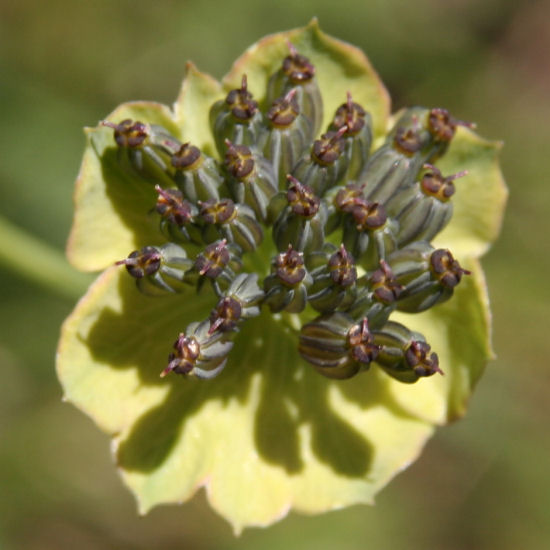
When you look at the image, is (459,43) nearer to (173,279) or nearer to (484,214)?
(484,214)

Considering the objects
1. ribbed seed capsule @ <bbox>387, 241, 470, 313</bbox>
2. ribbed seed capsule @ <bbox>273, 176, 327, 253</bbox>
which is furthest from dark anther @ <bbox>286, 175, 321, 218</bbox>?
ribbed seed capsule @ <bbox>387, 241, 470, 313</bbox>

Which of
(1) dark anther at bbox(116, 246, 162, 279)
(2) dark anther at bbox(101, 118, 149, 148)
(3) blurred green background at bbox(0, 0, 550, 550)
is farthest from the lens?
(3) blurred green background at bbox(0, 0, 550, 550)

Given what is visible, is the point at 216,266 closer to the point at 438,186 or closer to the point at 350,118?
the point at 350,118

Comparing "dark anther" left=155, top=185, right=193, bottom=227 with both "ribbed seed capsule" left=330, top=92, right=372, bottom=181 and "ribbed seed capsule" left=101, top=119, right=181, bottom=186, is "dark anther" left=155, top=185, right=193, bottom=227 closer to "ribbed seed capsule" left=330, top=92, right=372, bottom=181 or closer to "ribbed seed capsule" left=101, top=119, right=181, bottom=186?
"ribbed seed capsule" left=101, top=119, right=181, bottom=186

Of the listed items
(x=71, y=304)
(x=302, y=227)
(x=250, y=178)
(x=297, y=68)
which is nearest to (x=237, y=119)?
(x=250, y=178)

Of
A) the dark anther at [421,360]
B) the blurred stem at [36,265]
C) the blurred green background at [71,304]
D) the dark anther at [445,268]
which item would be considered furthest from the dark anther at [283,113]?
the blurred green background at [71,304]

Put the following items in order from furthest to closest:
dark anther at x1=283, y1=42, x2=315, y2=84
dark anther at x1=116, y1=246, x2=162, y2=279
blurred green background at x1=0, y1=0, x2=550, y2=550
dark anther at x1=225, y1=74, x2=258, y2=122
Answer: blurred green background at x1=0, y1=0, x2=550, y2=550, dark anther at x1=283, y1=42, x2=315, y2=84, dark anther at x1=225, y1=74, x2=258, y2=122, dark anther at x1=116, y1=246, x2=162, y2=279

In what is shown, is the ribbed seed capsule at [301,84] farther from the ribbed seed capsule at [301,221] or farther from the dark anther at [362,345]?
the dark anther at [362,345]
